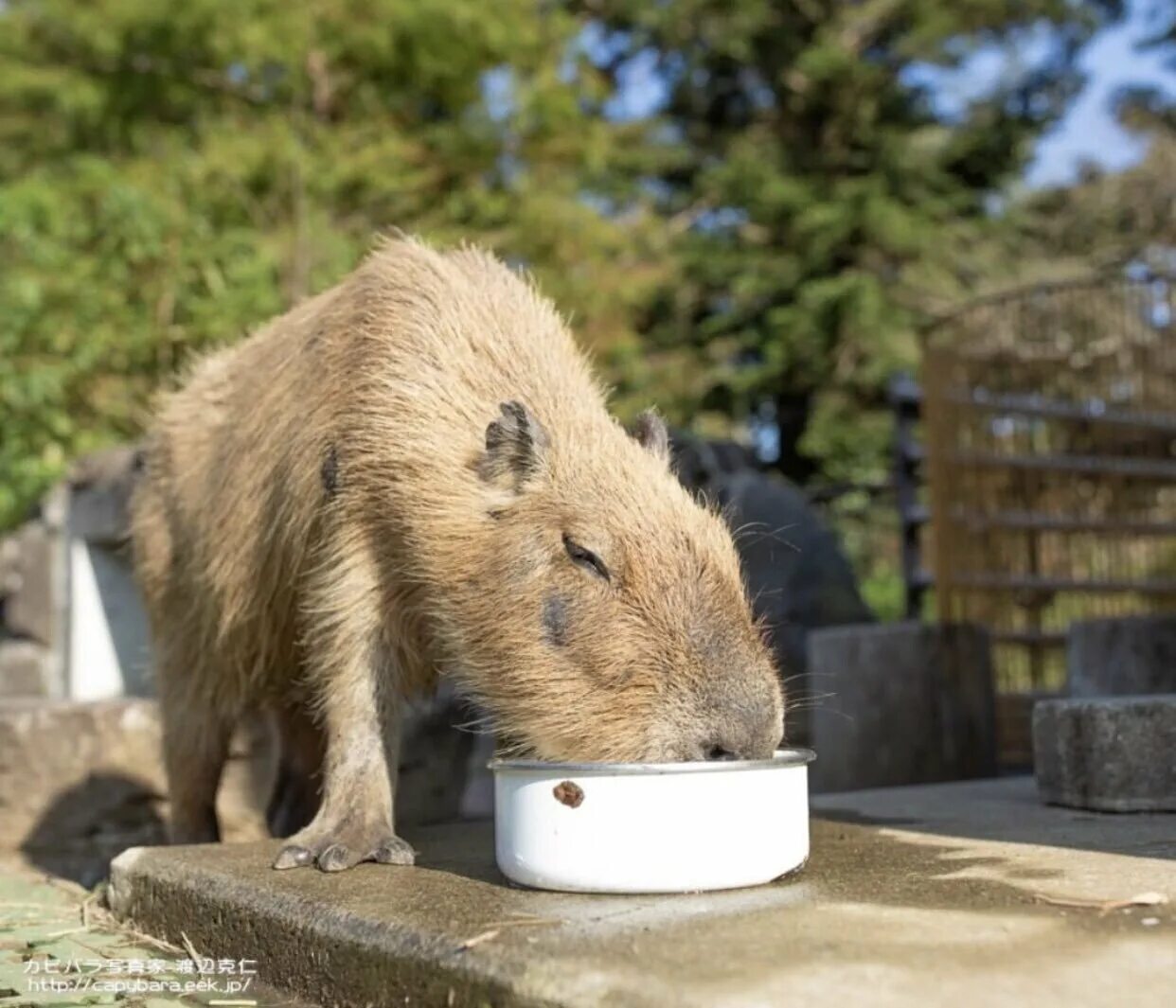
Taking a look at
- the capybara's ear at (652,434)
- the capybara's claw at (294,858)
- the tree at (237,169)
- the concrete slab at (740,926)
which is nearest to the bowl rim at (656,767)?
the concrete slab at (740,926)

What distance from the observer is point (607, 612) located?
3045 millimetres

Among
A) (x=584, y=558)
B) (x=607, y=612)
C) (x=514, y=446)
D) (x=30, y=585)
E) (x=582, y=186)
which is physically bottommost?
(x=607, y=612)

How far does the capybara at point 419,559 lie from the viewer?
299cm

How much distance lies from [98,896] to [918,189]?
15.3 m

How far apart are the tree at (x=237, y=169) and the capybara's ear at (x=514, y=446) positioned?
6.02m

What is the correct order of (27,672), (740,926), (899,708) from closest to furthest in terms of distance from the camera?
1. (740,926)
2. (899,708)
3. (27,672)

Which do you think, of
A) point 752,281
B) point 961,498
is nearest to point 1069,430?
point 961,498

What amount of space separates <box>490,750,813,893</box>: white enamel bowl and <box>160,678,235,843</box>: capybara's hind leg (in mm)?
1894

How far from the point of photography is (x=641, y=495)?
3258 mm

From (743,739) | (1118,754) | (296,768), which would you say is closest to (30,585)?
(296,768)

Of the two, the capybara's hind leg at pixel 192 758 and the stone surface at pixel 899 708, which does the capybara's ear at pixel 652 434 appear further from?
the stone surface at pixel 899 708

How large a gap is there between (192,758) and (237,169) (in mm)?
7696

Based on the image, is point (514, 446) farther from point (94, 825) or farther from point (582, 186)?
point (582, 186)

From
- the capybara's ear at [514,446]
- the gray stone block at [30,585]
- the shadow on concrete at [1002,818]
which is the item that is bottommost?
the shadow on concrete at [1002,818]
